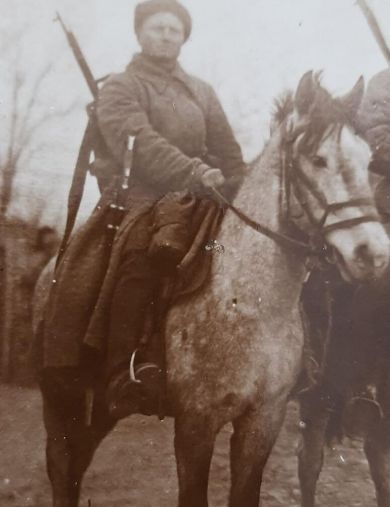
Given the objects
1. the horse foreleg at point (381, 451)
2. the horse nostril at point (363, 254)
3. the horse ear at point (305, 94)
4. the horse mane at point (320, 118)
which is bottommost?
the horse foreleg at point (381, 451)

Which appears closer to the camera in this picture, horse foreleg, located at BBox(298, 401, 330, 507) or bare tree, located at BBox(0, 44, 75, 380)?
bare tree, located at BBox(0, 44, 75, 380)

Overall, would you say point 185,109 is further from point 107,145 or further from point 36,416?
point 36,416

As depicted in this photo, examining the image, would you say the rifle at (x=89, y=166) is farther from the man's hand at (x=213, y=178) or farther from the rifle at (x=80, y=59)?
the man's hand at (x=213, y=178)

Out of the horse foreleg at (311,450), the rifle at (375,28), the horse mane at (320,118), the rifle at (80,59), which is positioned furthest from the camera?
the rifle at (375,28)

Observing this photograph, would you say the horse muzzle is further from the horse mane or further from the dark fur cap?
the dark fur cap

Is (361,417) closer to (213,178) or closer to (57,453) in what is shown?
(213,178)

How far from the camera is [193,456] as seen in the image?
3547mm

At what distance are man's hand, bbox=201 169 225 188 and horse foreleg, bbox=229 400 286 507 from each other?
1274 mm

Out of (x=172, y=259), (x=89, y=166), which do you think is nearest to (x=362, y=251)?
(x=172, y=259)

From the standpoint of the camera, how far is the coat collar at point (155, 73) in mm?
3668

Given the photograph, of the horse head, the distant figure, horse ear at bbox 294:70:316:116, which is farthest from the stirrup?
horse ear at bbox 294:70:316:116

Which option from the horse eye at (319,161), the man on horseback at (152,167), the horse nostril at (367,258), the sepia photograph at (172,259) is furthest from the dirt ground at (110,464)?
the horse eye at (319,161)

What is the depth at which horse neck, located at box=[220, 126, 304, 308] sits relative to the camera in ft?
11.9

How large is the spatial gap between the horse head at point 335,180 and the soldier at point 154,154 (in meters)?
0.38
